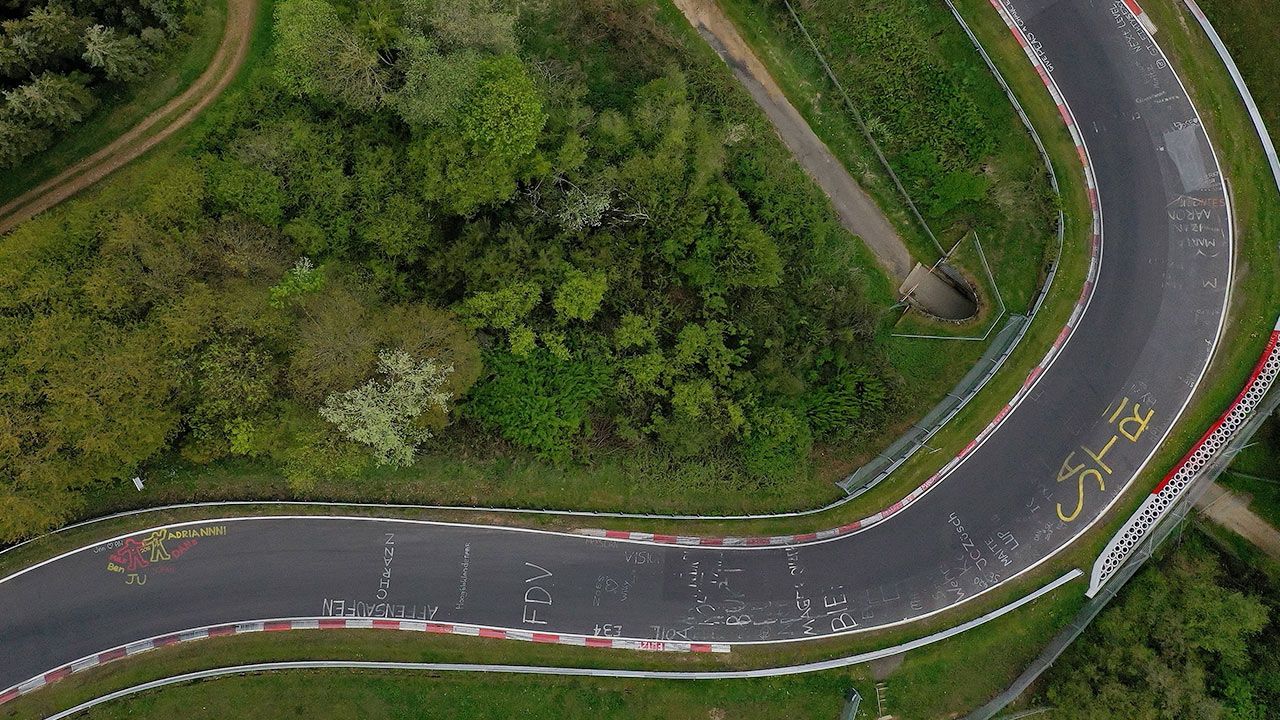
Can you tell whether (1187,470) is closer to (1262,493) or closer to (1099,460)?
(1262,493)

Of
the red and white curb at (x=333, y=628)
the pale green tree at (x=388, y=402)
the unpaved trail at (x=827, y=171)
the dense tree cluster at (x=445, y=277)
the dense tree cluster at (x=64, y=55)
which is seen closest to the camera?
the dense tree cluster at (x=445, y=277)

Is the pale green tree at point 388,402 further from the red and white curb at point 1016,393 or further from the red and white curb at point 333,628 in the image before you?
the red and white curb at point 1016,393

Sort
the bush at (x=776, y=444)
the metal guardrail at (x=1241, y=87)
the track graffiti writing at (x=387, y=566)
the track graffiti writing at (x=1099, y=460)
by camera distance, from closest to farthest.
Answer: the track graffiti writing at (x=387, y=566) < the bush at (x=776, y=444) < the track graffiti writing at (x=1099, y=460) < the metal guardrail at (x=1241, y=87)

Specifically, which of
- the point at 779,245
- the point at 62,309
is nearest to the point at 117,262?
the point at 62,309

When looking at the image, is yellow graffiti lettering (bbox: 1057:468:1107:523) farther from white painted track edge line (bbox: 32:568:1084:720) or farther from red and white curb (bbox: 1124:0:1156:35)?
red and white curb (bbox: 1124:0:1156:35)

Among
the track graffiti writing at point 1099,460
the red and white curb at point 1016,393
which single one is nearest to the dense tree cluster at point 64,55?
the red and white curb at point 1016,393

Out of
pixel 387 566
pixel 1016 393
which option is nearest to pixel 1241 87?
pixel 1016 393

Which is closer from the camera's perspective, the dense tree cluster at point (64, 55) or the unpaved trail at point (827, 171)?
the dense tree cluster at point (64, 55)
